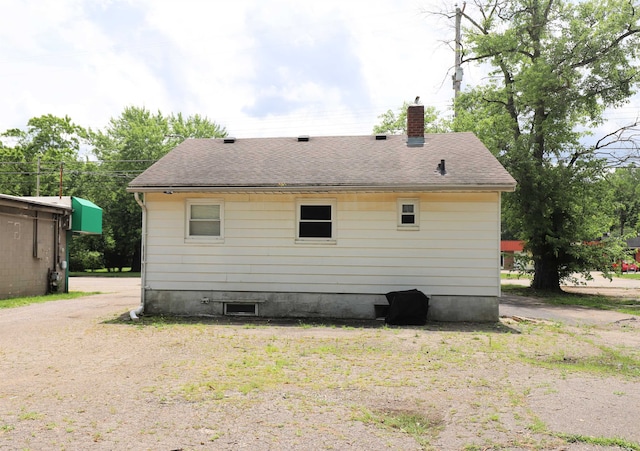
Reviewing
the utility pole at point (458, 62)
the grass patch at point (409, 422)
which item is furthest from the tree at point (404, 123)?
the grass patch at point (409, 422)

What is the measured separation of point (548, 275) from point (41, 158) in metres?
39.3

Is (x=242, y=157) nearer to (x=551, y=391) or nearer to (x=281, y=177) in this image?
(x=281, y=177)

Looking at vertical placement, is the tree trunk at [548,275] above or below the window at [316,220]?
below

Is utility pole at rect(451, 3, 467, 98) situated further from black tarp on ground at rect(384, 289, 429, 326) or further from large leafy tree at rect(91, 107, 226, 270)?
large leafy tree at rect(91, 107, 226, 270)

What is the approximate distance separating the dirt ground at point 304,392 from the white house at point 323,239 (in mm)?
1678

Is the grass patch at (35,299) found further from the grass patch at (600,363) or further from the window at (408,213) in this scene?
the grass patch at (600,363)

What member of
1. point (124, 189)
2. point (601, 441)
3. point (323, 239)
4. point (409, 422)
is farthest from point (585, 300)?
point (124, 189)

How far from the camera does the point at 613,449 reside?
169 inches

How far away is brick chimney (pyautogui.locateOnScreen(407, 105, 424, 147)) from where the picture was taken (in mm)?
14953

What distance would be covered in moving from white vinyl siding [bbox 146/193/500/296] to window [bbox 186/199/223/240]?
0.18 metres

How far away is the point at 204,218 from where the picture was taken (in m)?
12.8

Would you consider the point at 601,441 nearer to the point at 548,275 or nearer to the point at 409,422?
the point at 409,422

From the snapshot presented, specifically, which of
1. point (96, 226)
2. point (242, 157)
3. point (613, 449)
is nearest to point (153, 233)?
point (242, 157)

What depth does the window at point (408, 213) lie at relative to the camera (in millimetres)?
12227
